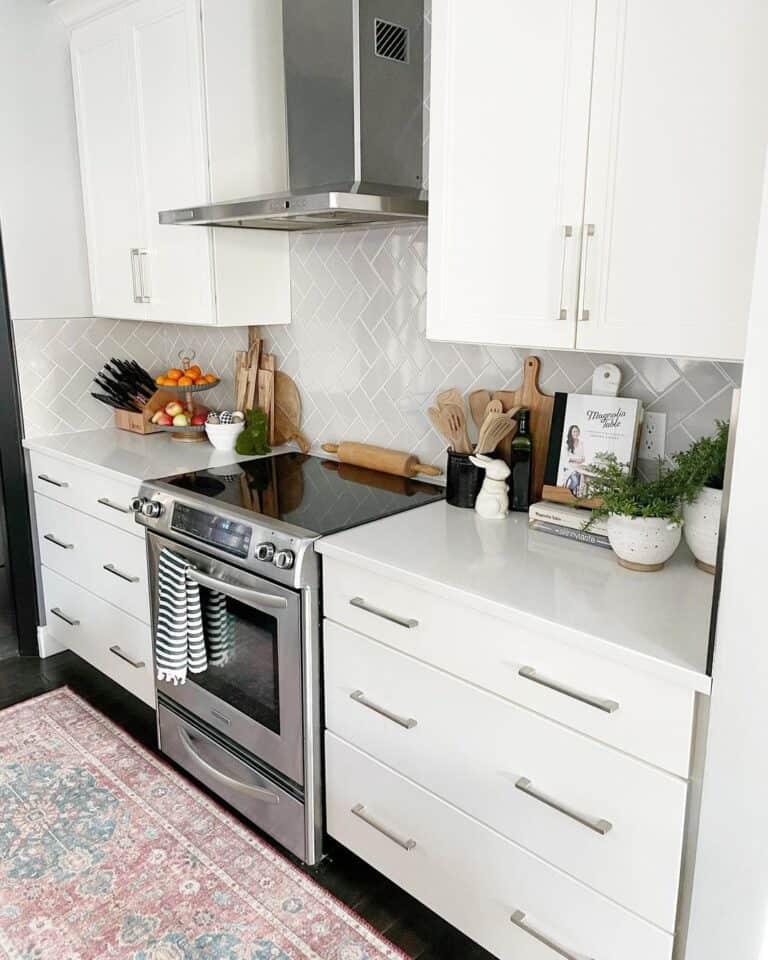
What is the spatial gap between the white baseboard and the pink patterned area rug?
0.69m

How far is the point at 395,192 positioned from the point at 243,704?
1469mm

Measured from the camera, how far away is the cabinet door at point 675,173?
53.0 inches

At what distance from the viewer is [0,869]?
2.16 m

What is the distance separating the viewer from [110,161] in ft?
9.37

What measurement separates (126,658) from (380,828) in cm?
126

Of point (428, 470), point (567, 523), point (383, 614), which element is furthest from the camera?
point (428, 470)

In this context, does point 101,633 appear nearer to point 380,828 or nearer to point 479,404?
point 380,828

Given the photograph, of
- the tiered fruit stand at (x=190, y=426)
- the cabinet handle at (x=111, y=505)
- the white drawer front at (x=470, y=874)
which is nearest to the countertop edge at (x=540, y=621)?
the white drawer front at (x=470, y=874)

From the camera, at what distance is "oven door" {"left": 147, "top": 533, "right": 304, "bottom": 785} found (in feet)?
6.63

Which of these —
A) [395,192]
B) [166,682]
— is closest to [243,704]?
[166,682]

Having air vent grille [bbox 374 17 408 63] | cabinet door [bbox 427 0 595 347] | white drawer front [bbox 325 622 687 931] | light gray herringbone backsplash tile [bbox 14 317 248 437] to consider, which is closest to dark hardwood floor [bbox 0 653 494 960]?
white drawer front [bbox 325 622 687 931]

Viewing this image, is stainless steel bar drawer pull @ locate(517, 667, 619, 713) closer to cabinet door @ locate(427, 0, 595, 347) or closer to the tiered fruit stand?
cabinet door @ locate(427, 0, 595, 347)

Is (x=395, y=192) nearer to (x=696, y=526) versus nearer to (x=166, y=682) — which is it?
(x=696, y=526)

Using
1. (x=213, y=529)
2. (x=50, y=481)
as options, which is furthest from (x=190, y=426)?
(x=213, y=529)
